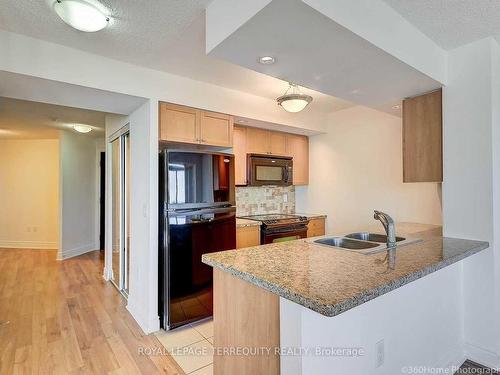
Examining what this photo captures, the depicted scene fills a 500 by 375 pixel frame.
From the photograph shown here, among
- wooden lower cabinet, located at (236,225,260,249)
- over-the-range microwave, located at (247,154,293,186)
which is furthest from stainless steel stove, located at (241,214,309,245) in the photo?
over-the-range microwave, located at (247,154,293,186)

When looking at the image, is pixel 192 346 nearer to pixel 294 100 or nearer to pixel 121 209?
pixel 121 209

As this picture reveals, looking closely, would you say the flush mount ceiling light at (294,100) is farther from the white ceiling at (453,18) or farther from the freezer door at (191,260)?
the freezer door at (191,260)

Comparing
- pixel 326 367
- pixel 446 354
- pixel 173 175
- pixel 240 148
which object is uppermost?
pixel 240 148

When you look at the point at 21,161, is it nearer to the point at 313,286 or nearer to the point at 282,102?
the point at 282,102

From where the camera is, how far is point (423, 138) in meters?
2.33

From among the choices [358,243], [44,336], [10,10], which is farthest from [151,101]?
[44,336]

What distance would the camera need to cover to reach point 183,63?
2420mm

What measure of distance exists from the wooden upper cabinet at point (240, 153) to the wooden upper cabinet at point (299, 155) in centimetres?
83

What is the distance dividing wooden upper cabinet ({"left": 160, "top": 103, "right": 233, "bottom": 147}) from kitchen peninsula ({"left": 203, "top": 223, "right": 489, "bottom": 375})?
1447mm

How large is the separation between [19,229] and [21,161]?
147 cm

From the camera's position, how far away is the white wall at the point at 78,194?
5328 mm

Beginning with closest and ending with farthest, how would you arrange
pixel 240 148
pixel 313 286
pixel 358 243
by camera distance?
pixel 313 286
pixel 358 243
pixel 240 148

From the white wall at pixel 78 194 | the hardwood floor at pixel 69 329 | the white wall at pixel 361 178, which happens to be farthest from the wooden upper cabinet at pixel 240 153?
the white wall at pixel 78 194

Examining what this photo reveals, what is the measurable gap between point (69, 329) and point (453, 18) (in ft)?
12.7
